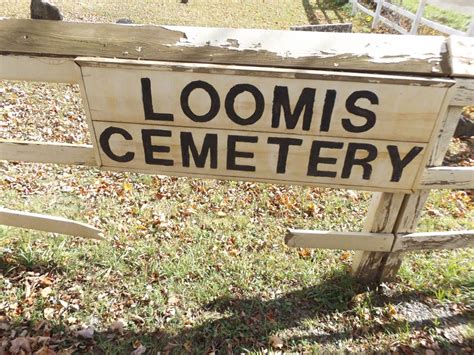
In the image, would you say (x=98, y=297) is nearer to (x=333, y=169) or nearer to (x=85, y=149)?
(x=85, y=149)

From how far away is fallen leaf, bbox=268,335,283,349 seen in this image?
2643 millimetres

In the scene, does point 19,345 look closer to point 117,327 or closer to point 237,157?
point 117,327

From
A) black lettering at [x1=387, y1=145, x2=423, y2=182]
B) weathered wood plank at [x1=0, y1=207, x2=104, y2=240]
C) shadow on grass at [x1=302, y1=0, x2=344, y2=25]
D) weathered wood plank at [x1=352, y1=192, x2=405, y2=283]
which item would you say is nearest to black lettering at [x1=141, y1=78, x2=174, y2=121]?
weathered wood plank at [x1=0, y1=207, x2=104, y2=240]

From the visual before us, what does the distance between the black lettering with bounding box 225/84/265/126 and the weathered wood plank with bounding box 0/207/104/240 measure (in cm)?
150

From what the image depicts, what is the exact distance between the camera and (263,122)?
2.08 meters

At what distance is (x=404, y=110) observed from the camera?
1953 millimetres

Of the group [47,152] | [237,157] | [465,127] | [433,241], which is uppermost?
[237,157]

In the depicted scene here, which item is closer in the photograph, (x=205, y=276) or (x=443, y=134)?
(x=443, y=134)

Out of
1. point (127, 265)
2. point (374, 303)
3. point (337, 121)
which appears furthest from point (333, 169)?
point (127, 265)

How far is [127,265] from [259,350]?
1407 mm

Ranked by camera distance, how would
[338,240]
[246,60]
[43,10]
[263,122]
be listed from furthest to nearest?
[43,10], [338,240], [263,122], [246,60]

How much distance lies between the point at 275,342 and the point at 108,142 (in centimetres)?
189

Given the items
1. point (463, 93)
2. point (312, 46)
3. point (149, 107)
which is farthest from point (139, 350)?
point (463, 93)

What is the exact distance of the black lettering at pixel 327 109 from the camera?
196cm
